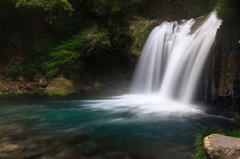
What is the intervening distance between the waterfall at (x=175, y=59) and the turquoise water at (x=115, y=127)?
4.29 ft

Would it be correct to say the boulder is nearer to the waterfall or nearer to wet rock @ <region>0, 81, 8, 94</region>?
the waterfall

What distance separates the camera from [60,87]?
10781mm

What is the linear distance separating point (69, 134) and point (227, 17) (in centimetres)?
668

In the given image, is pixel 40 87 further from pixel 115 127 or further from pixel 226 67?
pixel 226 67

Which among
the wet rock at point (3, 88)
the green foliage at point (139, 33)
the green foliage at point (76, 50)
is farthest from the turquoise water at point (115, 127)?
the green foliage at point (139, 33)

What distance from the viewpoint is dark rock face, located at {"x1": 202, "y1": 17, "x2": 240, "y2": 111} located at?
18.6 ft

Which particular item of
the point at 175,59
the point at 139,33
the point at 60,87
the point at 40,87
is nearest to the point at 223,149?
the point at 175,59

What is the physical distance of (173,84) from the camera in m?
9.00

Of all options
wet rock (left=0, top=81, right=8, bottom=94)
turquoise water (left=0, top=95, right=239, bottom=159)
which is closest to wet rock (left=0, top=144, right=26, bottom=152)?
turquoise water (left=0, top=95, right=239, bottom=159)

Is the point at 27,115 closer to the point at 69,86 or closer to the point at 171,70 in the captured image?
the point at 69,86

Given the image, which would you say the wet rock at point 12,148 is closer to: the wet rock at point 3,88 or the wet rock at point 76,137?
the wet rock at point 76,137

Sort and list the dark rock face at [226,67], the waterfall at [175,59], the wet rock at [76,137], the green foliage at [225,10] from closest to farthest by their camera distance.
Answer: the wet rock at [76,137]
the dark rock face at [226,67]
the green foliage at [225,10]
the waterfall at [175,59]

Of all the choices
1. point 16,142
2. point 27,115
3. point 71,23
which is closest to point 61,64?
point 71,23

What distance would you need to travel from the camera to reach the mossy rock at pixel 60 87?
10.6m
